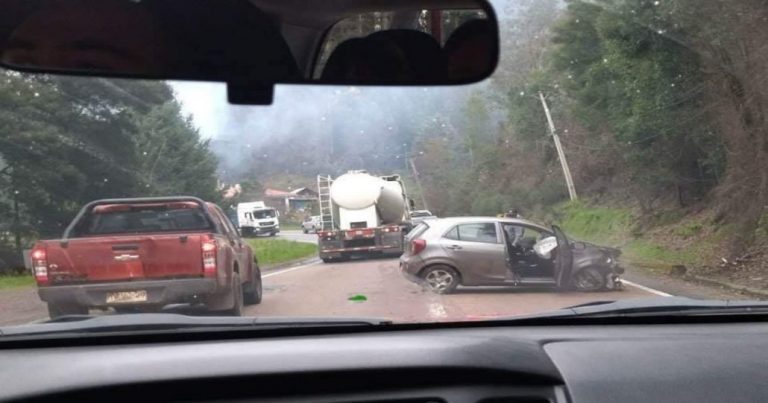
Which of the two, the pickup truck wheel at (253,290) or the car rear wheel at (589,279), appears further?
the car rear wheel at (589,279)

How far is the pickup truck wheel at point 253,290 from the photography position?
205 inches

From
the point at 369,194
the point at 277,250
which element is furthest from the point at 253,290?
the point at 369,194

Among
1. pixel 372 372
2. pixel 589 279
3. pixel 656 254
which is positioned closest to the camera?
pixel 372 372

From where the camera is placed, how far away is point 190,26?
3229 mm

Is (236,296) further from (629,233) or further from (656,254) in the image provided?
(656,254)

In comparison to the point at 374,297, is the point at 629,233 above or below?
above

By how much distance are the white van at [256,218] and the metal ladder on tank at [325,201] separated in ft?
1.27

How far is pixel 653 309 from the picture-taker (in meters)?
4.36

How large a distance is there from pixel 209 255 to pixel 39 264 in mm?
972

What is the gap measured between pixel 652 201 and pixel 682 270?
0.72m

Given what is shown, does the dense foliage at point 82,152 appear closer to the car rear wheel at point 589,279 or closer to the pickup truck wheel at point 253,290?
the pickup truck wheel at point 253,290

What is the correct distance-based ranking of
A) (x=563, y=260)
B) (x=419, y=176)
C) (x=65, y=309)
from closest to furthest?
(x=65, y=309) → (x=563, y=260) → (x=419, y=176)

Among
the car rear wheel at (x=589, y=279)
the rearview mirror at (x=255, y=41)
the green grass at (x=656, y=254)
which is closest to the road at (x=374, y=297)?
the car rear wheel at (x=589, y=279)

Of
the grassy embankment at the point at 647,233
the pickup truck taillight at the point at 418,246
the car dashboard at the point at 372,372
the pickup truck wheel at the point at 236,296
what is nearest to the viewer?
the car dashboard at the point at 372,372
